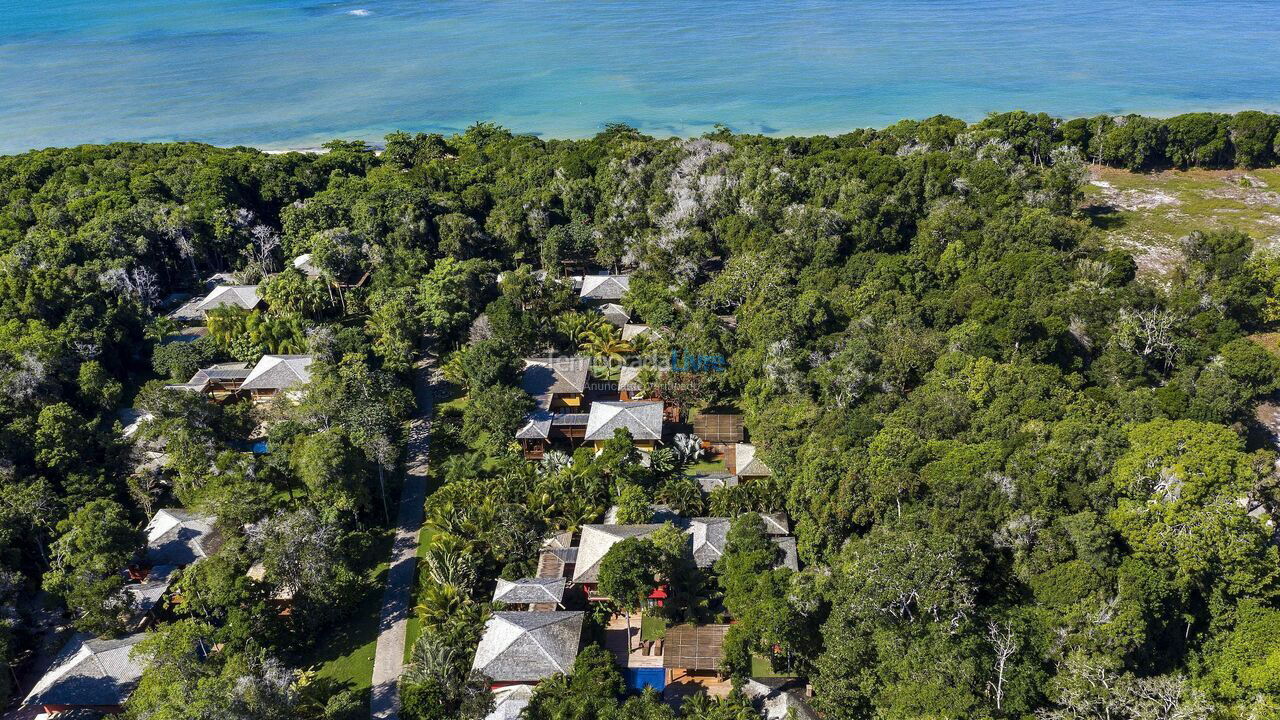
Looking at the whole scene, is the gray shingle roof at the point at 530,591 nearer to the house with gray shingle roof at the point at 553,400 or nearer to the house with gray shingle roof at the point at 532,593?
the house with gray shingle roof at the point at 532,593

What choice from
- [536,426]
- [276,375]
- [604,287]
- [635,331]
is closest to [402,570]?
[536,426]

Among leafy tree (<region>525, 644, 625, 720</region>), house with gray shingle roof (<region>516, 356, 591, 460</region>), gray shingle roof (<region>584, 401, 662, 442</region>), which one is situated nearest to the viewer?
leafy tree (<region>525, 644, 625, 720</region>)

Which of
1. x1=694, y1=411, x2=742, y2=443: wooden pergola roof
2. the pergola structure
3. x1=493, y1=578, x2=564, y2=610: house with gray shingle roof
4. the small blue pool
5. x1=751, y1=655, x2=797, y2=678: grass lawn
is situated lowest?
x1=751, y1=655, x2=797, y2=678: grass lawn

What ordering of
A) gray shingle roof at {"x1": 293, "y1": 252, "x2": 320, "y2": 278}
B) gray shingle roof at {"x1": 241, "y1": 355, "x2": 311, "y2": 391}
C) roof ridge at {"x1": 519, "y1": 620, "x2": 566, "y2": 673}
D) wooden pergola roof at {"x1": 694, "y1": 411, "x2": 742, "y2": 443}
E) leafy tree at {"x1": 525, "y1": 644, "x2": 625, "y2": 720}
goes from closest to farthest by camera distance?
leafy tree at {"x1": 525, "y1": 644, "x2": 625, "y2": 720}, roof ridge at {"x1": 519, "y1": 620, "x2": 566, "y2": 673}, wooden pergola roof at {"x1": 694, "y1": 411, "x2": 742, "y2": 443}, gray shingle roof at {"x1": 241, "y1": 355, "x2": 311, "y2": 391}, gray shingle roof at {"x1": 293, "y1": 252, "x2": 320, "y2": 278}

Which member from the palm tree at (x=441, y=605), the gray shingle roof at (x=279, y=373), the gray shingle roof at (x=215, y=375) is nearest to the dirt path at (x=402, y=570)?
the palm tree at (x=441, y=605)

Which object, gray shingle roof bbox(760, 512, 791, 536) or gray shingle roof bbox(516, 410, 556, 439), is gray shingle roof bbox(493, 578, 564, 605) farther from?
gray shingle roof bbox(516, 410, 556, 439)

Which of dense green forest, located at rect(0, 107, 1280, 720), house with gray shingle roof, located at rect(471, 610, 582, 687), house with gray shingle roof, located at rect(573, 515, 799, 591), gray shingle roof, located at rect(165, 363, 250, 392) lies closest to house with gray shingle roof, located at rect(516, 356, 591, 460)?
dense green forest, located at rect(0, 107, 1280, 720)
